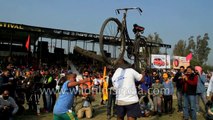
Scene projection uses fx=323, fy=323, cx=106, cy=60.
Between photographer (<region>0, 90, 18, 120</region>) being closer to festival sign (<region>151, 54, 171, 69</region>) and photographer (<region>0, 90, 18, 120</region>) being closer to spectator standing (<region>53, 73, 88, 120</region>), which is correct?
spectator standing (<region>53, 73, 88, 120</region>)

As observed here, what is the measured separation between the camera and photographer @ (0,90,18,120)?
8969 mm

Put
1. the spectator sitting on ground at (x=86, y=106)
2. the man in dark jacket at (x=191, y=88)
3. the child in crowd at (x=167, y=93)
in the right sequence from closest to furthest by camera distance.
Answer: the man in dark jacket at (x=191, y=88) < the spectator sitting on ground at (x=86, y=106) < the child in crowd at (x=167, y=93)

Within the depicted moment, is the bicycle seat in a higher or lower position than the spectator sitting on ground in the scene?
higher

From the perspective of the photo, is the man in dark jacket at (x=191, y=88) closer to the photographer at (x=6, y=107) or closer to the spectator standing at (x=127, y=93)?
the spectator standing at (x=127, y=93)

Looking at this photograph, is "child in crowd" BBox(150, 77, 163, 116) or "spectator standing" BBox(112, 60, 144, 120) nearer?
"spectator standing" BBox(112, 60, 144, 120)

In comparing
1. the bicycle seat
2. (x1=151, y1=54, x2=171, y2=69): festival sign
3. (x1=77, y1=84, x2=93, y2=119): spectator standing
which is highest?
the bicycle seat

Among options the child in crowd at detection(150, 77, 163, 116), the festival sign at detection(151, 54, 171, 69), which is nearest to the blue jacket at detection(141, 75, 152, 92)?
the child in crowd at detection(150, 77, 163, 116)

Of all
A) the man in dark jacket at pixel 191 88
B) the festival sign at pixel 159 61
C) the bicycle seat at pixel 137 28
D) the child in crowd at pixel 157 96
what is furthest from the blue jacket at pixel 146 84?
the festival sign at pixel 159 61

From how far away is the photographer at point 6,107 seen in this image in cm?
897

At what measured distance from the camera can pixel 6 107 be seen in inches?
356

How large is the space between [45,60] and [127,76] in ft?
82.0

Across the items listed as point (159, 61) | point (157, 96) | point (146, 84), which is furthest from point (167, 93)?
point (159, 61)

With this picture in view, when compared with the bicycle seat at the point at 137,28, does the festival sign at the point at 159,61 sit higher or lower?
lower

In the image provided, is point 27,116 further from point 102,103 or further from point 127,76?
point 127,76
